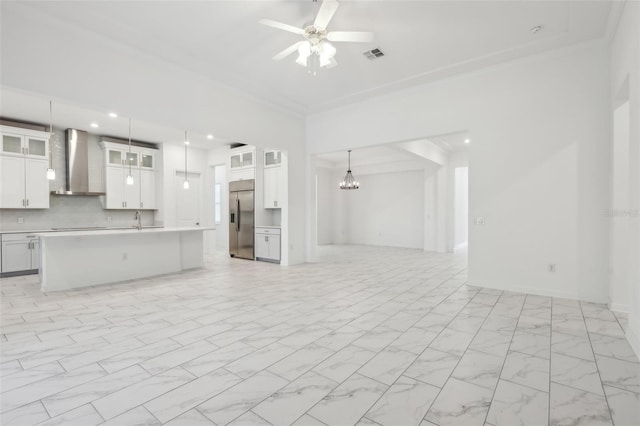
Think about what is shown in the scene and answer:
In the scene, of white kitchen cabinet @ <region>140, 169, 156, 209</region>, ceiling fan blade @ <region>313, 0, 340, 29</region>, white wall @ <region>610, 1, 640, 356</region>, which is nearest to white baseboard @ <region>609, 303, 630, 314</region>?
white wall @ <region>610, 1, 640, 356</region>

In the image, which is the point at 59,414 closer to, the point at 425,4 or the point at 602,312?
→ the point at 425,4

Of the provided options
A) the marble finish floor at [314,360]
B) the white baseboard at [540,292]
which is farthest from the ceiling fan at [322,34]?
the white baseboard at [540,292]

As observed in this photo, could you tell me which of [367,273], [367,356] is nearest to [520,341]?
[367,356]

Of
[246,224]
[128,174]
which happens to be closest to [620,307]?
[246,224]

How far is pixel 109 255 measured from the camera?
5168 millimetres

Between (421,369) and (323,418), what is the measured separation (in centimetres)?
95

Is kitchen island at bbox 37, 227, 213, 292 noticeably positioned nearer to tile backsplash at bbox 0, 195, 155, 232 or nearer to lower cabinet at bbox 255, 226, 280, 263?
lower cabinet at bbox 255, 226, 280, 263

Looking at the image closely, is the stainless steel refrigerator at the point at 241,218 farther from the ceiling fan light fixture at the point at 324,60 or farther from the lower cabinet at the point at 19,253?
the ceiling fan light fixture at the point at 324,60

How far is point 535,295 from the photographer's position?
14.2ft

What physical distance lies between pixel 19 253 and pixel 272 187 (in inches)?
213

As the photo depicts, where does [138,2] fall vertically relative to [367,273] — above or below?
above

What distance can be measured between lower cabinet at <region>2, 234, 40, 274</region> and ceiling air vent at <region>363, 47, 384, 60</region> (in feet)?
23.1

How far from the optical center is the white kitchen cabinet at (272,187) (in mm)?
7680

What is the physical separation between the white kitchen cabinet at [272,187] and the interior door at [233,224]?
956 millimetres
